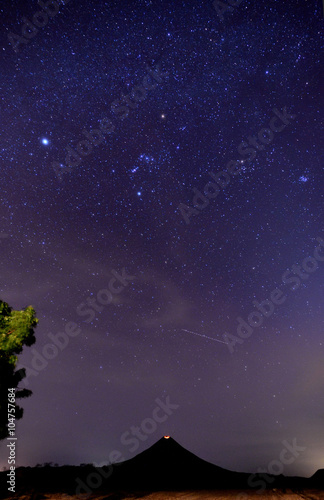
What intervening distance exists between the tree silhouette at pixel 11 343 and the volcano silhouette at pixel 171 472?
30.9ft

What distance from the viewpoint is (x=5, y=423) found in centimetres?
1076

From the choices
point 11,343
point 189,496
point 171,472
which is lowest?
point 171,472

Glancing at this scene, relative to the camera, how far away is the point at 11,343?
10.7m

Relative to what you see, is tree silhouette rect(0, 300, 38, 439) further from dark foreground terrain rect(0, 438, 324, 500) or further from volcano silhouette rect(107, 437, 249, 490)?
volcano silhouette rect(107, 437, 249, 490)

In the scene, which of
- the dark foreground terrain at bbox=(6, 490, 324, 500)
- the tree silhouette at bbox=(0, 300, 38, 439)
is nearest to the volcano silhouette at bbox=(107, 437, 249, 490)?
the dark foreground terrain at bbox=(6, 490, 324, 500)

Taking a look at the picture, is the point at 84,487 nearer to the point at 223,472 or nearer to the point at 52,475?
the point at 52,475

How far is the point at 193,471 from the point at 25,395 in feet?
53.1

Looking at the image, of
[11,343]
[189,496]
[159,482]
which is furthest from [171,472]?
[11,343]

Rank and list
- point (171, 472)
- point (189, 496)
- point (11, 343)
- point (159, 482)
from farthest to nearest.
Result: 1. point (171, 472)
2. point (159, 482)
3. point (189, 496)
4. point (11, 343)

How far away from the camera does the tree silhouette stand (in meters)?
10.7

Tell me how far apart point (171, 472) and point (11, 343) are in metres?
16.6

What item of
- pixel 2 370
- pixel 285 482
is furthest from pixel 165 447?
pixel 2 370

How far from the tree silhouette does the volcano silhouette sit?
9422 millimetres

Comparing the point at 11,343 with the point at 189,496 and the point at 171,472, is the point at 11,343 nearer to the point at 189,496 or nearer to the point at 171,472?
the point at 189,496
